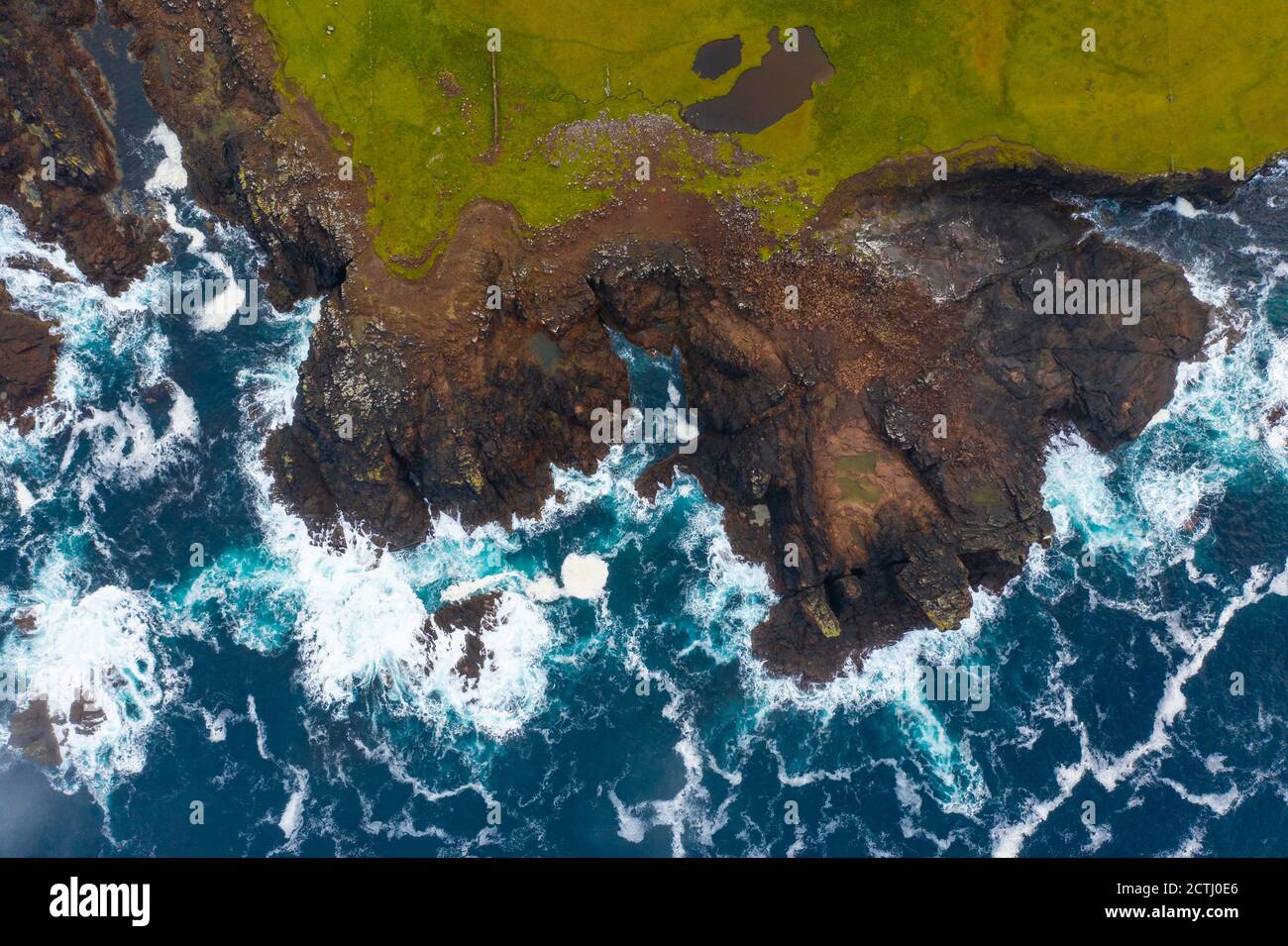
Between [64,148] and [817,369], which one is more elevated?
[64,148]

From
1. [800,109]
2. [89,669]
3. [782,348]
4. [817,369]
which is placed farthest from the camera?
[89,669]

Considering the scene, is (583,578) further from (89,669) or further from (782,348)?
(89,669)

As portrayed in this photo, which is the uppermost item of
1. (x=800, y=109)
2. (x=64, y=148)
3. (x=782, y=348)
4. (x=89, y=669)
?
(x=64, y=148)

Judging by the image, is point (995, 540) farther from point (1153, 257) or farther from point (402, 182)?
point (402, 182)

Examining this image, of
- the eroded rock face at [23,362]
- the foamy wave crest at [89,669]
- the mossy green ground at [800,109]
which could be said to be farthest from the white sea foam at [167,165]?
the foamy wave crest at [89,669]

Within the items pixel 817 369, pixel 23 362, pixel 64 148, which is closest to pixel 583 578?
pixel 817 369
